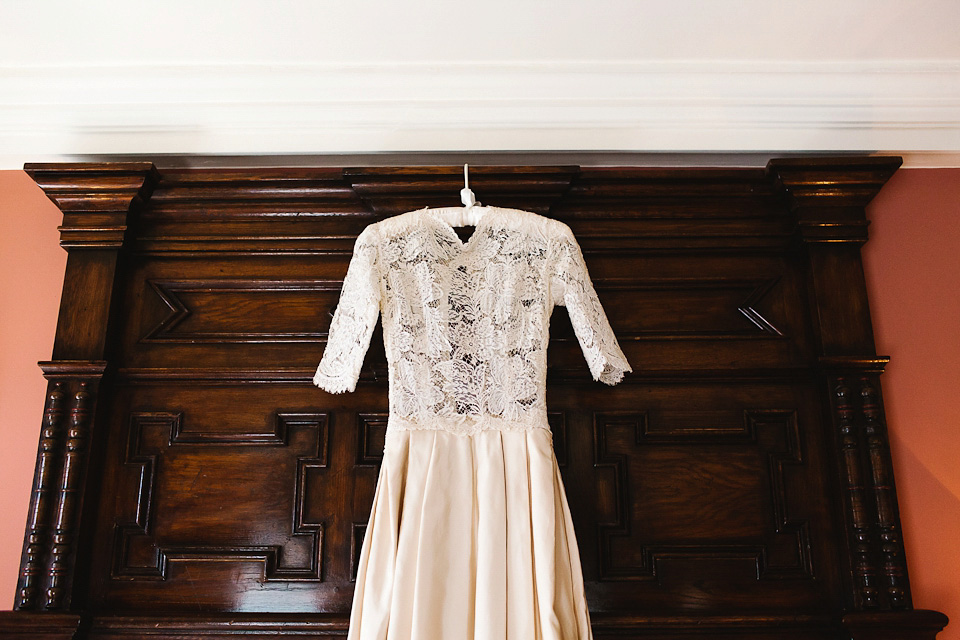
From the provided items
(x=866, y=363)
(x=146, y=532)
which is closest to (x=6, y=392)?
Result: (x=146, y=532)

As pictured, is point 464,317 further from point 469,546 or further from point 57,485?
point 57,485

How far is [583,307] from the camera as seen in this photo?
1.70 m

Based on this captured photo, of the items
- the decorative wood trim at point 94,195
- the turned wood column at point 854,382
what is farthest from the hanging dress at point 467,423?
the decorative wood trim at point 94,195

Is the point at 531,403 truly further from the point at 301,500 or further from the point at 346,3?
the point at 346,3

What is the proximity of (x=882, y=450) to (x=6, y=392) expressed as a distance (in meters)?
2.44

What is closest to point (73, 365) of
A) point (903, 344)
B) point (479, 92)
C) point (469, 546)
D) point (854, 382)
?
point (469, 546)

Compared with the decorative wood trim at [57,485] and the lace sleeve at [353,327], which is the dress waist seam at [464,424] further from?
the decorative wood trim at [57,485]

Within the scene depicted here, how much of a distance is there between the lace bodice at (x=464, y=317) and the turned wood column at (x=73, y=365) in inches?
29.0

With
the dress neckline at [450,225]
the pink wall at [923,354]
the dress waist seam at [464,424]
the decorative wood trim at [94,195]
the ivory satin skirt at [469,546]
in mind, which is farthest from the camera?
the decorative wood trim at [94,195]

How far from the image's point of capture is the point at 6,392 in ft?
6.48

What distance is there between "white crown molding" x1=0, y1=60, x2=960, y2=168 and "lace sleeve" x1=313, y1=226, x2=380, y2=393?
56 centimetres

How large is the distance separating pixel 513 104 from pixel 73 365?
57.1 inches

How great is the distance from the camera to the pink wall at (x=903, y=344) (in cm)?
187

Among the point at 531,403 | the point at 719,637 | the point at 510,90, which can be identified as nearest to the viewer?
the point at 531,403
